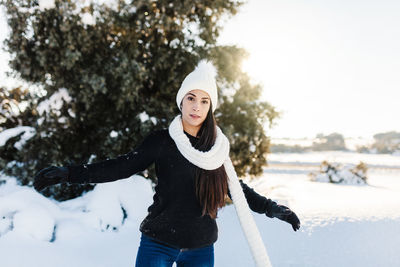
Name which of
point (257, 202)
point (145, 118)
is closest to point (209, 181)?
point (257, 202)

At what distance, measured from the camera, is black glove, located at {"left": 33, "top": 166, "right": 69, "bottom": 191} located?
1701 mm

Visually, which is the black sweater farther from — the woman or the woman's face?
the woman's face

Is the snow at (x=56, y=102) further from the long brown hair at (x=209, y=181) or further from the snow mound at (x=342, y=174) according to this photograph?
the snow mound at (x=342, y=174)

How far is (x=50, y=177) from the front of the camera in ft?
5.61

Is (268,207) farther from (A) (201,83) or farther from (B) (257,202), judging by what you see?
(A) (201,83)

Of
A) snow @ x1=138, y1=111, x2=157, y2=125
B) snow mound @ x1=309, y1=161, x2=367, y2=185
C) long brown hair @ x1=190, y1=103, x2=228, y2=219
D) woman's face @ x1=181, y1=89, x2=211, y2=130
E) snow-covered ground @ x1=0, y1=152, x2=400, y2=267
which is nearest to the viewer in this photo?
long brown hair @ x1=190, y1=103, x2=228, y2=219

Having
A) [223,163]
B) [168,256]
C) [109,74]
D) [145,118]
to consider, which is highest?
[109,74]

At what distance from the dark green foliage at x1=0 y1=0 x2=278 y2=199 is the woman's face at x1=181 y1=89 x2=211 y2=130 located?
379 cm

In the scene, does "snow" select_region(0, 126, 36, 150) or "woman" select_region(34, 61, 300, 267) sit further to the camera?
"snow" select_region(0, 126, 36, 150)

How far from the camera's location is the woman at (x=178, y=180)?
5.58 feet

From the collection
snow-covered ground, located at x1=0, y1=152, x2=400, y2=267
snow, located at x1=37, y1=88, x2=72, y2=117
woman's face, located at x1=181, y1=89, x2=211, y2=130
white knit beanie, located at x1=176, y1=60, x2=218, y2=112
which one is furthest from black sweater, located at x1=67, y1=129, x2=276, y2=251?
snow, located at x1=37, y1=88, x2=72, y2=117

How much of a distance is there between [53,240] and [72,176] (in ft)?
8.66

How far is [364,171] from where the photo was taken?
1060 centimetres

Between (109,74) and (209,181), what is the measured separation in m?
4.45
